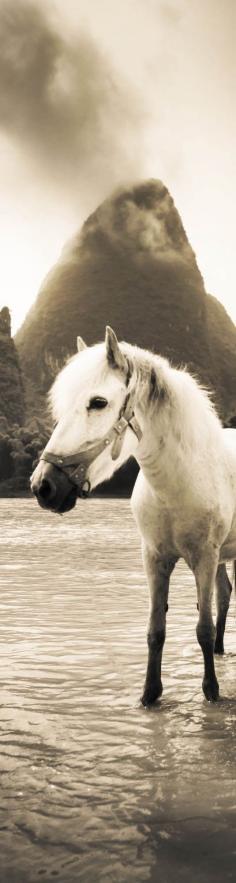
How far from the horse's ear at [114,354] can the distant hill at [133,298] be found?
136m

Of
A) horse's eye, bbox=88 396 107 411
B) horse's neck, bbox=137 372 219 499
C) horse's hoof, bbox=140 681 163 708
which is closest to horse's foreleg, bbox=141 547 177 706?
horse's hoof, bbox=140 681 163 708

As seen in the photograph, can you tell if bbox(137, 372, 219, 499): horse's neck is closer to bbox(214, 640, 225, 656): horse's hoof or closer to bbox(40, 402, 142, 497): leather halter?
bbox(40, 402, 142, 497): leather halter

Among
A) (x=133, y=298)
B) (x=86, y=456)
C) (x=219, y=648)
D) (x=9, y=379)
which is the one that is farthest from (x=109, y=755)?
(x=133, y=298)

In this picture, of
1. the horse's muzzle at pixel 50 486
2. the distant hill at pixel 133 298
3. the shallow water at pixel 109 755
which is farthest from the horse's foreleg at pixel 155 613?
the distant hill at pixel 133 298

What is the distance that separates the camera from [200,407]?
13.6ft

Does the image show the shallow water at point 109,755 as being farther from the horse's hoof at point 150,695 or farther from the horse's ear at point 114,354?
the horse's ear at point 114,354

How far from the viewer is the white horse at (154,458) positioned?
3.47 metres

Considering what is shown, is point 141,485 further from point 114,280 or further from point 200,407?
point 114,280

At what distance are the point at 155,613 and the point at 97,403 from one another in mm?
1351

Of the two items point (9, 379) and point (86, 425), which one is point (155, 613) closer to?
point (86, 425)

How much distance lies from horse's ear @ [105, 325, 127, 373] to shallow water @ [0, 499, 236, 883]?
5.76ft

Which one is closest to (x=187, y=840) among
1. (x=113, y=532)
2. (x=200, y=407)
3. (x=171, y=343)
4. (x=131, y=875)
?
(x=131, y=875)

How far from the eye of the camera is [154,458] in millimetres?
3928

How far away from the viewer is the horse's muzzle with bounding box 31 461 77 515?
3.39 meters
